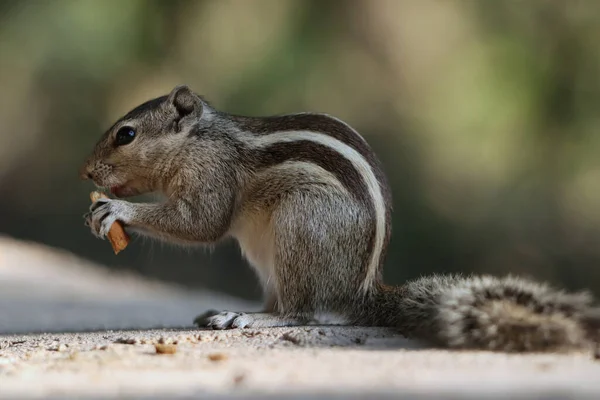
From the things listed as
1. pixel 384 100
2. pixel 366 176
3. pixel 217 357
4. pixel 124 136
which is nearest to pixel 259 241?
pixel 366 176

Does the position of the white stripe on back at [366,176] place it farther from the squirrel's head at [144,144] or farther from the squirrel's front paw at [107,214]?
the squirrel's front paw at [107,214]

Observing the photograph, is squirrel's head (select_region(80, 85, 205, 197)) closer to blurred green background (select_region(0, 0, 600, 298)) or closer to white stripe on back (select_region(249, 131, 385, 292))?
white stripe on back (select_region(249, 131, 385, 292))

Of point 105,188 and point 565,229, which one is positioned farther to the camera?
point 565,229

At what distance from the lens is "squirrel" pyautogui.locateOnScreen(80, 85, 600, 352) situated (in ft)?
9.83

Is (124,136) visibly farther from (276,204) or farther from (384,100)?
(384,100)

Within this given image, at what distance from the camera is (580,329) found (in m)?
2.29

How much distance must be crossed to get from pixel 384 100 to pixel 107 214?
15.0 ft

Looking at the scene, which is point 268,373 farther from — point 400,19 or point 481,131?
point 400,19

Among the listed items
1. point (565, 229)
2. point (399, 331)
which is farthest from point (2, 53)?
point (399, 331)

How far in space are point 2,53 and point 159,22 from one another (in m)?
A: 1.34

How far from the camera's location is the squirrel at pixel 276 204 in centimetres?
300

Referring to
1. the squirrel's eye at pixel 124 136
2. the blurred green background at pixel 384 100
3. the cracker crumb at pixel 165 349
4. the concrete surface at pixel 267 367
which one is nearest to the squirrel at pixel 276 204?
the squirrel's eye at pixel 124 136

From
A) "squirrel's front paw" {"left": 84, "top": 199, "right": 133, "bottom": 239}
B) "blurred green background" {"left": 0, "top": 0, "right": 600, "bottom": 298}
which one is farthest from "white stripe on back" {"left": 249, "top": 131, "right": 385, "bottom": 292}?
"blurred green background" {"left": 0, "top": 0, "right": 600, "bottom": 298}

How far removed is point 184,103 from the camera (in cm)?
344
